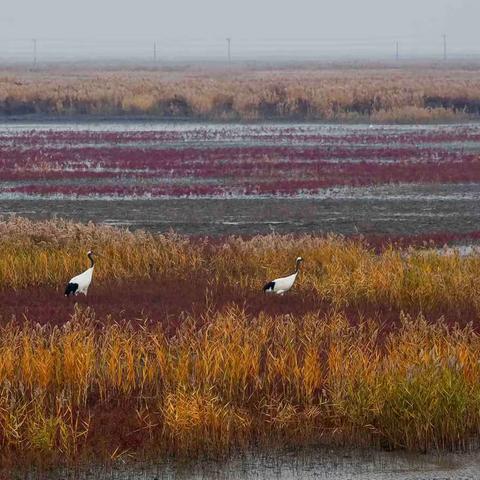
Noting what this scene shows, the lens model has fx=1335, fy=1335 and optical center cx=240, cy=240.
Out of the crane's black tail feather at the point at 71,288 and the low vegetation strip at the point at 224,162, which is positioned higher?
the crane's black tail feather at the point at 71,288

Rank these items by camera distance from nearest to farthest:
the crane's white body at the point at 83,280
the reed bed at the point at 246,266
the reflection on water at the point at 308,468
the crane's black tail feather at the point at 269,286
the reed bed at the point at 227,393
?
the reflection on water at the point at 308,468
the reed bed at the point at 227,393
the crane's white body at the point at 83,280
the crane's black tail feather at the point at 269,286
the reed bed at the point at 246,266

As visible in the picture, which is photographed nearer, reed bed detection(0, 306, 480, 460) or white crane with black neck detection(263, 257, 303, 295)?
reed bed detection(0, 306, 480, 460)

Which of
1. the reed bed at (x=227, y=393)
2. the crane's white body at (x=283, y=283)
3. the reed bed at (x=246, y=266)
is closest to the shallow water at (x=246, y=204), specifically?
the reed bed at (x=246, y=266)

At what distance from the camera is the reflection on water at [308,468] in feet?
38.0

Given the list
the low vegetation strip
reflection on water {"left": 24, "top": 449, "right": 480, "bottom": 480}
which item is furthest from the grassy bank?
the low vegetation strip

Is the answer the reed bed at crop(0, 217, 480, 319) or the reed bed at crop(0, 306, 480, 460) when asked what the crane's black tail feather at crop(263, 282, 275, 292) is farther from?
the reed bed at crop(0, 306, 480, 460)

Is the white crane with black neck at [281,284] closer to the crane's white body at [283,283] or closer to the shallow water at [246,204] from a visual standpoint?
the crane's white body at [283,283]

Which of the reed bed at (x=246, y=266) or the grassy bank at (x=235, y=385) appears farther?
the reed bed at (x=246, y=266)

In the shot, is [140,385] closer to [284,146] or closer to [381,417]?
[381,417]

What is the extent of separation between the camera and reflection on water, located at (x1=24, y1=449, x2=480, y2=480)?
38.0ft

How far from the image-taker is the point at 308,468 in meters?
11.9

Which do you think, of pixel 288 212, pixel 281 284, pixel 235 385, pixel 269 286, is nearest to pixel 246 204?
pixel 288 212

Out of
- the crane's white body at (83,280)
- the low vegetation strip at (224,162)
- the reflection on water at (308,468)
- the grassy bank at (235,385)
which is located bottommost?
the low vegetation strip at (224,162)

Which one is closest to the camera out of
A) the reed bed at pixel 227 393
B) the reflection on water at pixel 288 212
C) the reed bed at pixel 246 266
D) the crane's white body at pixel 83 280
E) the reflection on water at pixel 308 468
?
the reflection on water at pixel 308 468
